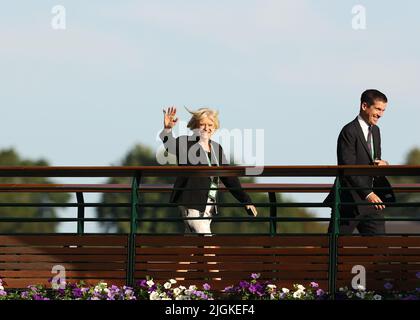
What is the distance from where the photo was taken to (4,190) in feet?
43.6

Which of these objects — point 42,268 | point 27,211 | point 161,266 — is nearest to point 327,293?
point 161,266

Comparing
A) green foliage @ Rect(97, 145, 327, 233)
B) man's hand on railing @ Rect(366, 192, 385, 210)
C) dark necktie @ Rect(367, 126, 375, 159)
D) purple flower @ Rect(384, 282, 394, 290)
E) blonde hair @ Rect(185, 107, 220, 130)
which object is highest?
blonde hair @ Rect(185, 107, 220, 130)

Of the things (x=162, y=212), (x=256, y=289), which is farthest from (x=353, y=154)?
(x=162, y=212)

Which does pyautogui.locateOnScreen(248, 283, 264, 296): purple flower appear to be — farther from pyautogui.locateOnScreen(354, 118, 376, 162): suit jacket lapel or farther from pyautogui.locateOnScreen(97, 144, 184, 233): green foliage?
pyautogui.locateOnScreen(97, 144, 184, 233): green foliage

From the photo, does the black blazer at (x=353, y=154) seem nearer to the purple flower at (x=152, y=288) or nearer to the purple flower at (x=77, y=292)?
the purple flower at (x=152, y=288)

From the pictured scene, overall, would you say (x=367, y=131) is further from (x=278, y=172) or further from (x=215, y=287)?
(x=215, y=287)

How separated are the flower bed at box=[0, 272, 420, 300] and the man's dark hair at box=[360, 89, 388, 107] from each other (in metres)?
2.03

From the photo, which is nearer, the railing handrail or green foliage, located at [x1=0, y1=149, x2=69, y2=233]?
the railing handrail

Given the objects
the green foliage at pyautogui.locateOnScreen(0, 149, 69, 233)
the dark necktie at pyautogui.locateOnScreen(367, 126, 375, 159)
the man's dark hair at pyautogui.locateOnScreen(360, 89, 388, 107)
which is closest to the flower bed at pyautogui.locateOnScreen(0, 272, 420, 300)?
the dark necktie at pyautogui.locateOnScreen(367, 126, 375, 159)

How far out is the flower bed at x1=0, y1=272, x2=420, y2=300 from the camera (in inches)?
491

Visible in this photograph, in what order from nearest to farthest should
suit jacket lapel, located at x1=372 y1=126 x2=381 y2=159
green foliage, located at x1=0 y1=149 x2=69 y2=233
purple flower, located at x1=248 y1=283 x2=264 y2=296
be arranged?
purple flower, located at x1=248 y1=283 x2=264 y2=296
suit jacket lapel, located at x1=372 y1=126 x2=381 y2=159
green foliage, located at x1=0 y1=149 x2=69 y2=233

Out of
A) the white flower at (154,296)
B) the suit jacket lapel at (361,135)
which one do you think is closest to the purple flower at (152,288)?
the white flower at (154,296)

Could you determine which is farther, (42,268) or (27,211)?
(27,211)
